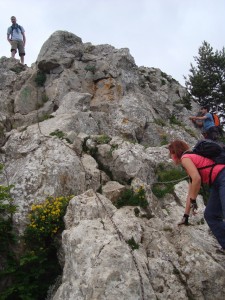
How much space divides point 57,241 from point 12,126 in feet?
33.7

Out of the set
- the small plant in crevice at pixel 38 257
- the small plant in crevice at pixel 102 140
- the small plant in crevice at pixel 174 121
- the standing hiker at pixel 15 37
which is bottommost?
the small plant in crevice at pixel 38 257

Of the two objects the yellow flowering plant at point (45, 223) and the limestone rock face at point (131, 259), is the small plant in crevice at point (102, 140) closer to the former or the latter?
the yellow flowering plant at point (45, 223)

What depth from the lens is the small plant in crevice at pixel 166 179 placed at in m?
12.4

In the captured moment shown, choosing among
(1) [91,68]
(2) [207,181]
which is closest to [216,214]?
(2) [207,181]

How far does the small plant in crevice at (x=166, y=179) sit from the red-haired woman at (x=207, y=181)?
3828 millimetres

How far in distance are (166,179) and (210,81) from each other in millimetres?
17009

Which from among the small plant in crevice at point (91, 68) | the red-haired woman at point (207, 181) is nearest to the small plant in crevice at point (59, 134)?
the red-haired woman at point (207, 181)

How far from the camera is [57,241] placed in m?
9.90

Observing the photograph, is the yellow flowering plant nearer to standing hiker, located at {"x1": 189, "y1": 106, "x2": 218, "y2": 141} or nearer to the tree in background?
standing hiker, located at {"x1": 189, "y1": 106, "x2": 218, "y2": 141}

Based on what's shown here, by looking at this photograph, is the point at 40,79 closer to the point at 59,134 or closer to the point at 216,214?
the point at 59,134

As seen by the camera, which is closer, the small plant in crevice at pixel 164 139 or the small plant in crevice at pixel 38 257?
the small plant in crevice at pixel 38 257

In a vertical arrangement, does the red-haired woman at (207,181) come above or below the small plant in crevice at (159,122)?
below

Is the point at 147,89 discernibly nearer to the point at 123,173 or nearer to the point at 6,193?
the point at 123,173

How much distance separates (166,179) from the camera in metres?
13.5
